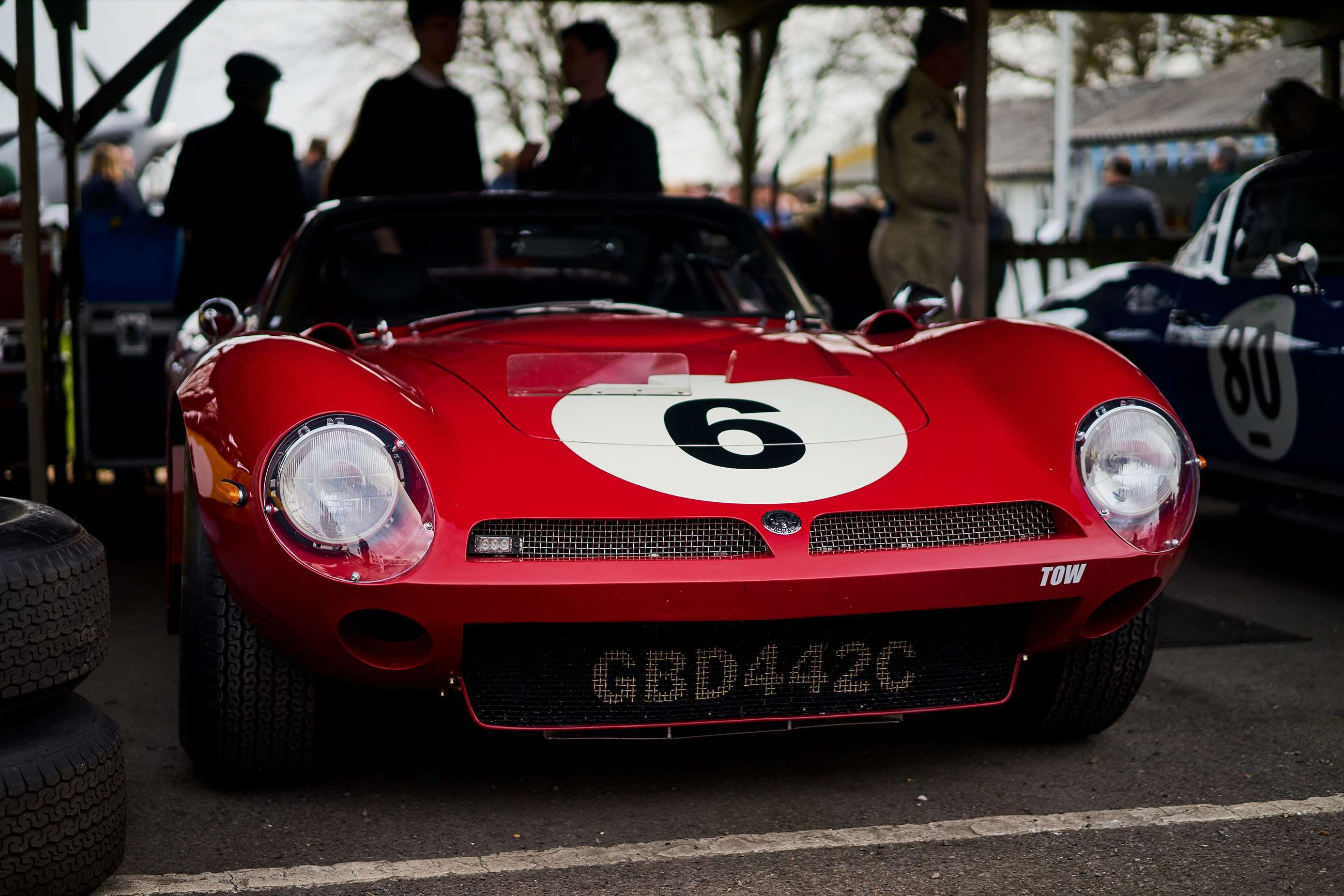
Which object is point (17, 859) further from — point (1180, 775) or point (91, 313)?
point (91, 313)

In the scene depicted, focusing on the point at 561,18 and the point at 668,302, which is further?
the point at 561,18

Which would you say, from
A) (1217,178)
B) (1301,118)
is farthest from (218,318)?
(1217,178)

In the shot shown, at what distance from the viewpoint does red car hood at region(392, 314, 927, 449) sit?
2596 millimetres

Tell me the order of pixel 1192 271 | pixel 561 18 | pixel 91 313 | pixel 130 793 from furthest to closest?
pixel 561 18, pixel 91 313, pixel 1192 271, pixel 130 793

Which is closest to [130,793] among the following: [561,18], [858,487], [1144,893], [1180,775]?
[858,487]

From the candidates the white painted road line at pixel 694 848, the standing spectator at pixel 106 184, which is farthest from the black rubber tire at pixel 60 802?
the standing spectator at pixel 106 184

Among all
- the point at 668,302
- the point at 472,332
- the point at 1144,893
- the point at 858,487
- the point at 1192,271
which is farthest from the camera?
the point at 1192,271

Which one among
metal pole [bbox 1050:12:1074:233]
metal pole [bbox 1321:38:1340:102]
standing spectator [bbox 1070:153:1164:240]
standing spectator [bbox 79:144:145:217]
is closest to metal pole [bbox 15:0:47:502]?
standing spectator [bbox 79:144:145:217]

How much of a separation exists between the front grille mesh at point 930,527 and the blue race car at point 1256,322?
2021mm

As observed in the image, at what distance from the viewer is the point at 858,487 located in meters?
2.47

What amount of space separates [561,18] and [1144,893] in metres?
20.7

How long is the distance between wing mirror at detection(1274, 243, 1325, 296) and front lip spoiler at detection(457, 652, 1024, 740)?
2.26m

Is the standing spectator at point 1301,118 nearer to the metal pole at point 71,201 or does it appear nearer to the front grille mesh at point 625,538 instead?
the front grille mesh at point 625,538

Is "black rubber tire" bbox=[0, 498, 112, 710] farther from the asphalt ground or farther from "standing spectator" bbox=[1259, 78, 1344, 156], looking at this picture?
A: "standing spectator" bbox=[1259, 78, 1344, 156]
